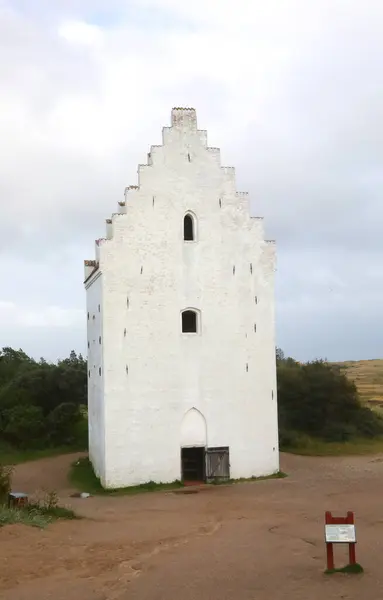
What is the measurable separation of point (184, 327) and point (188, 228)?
3.76 meters

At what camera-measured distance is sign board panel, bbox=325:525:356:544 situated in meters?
10.4

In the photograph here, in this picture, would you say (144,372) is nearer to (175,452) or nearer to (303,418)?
(175,452)

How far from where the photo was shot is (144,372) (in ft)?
74.6

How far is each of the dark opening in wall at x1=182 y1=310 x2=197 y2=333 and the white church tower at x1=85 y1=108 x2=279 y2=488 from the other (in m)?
0.04

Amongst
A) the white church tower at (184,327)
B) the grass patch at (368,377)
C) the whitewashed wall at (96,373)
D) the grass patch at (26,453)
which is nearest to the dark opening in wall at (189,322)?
the white church tower at (184,327)

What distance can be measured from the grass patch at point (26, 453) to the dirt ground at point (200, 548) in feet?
32.3

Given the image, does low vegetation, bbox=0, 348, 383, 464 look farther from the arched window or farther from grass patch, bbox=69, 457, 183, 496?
the arched window

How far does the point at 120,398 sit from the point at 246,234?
7.82 m

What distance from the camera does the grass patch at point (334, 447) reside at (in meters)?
30.3

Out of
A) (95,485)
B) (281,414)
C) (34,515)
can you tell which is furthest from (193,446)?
(281,414)

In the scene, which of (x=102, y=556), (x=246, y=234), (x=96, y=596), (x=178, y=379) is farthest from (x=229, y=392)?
A: (x=96, y=596)

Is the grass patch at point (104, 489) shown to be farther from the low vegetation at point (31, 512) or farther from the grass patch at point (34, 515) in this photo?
the grass patch at point (34, 515)

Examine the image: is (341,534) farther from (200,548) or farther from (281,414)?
(281,414)

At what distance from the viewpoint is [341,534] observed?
34.5 ft
